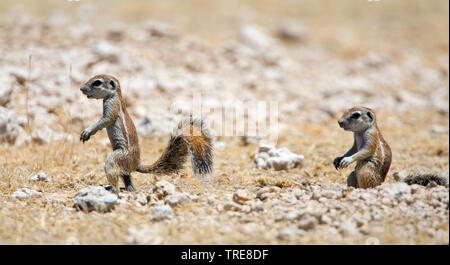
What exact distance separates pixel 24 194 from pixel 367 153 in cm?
343

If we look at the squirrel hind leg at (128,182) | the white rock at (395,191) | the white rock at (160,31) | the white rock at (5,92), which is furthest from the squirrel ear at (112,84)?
the white rock at (160,31)

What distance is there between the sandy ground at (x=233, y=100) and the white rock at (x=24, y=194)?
0.08 m

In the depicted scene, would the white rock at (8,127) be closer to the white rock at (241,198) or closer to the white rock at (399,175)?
the white rock at (241,198)

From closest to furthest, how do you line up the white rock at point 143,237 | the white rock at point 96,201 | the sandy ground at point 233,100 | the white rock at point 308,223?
the white rock at point 143,237 → the white rock at point 308,223 → the sandy ground at point 233,100 → the white rock at point 96,201

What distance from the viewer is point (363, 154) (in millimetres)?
4836

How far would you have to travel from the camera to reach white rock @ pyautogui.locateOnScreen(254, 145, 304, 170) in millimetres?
6574

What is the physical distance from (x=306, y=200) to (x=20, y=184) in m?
3.17

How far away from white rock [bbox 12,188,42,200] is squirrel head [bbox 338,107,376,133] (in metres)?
3.18

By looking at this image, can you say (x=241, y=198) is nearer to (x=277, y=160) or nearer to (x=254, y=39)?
(x=277, y=160)

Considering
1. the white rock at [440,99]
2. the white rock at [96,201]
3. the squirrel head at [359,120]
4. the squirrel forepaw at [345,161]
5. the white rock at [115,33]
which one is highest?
the white rock at [115,33]

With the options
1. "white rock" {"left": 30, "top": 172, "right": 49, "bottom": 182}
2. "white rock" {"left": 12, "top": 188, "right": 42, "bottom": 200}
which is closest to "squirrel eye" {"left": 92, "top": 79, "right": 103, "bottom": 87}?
"white rock" {"left": 12, "top": 188, "right": 42, "bottom": 200}

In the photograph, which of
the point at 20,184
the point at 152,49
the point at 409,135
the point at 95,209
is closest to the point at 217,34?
the point at 152,49

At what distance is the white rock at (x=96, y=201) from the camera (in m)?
4.34

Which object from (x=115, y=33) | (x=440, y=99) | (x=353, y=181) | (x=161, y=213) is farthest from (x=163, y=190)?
(x=440, y=99)
